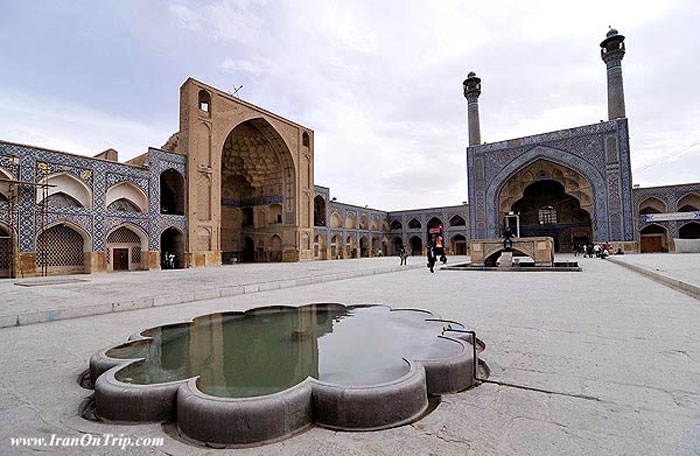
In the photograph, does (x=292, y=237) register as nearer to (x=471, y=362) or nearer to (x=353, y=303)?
(x=353, y=303)

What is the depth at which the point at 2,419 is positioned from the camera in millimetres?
1631

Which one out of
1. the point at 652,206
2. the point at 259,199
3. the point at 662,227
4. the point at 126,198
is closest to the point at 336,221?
the point at 259,199

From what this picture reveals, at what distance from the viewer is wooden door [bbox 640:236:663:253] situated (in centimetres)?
2312

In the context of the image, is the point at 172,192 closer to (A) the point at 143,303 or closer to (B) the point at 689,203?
(A) the point at 143,303

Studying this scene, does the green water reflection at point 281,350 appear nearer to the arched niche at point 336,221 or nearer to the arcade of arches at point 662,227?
the arched niche at point 336,221

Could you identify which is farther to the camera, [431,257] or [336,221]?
[336,221]

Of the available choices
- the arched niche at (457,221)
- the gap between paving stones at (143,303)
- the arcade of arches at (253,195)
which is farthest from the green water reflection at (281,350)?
the arched niche at (457,221)

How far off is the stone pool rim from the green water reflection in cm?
23

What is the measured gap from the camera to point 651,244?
23500 millimetres

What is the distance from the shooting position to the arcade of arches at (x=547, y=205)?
72.9 ft

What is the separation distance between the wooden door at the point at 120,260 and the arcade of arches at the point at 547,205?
19.7 m

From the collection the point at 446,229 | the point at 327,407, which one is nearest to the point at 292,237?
the point at 446,229

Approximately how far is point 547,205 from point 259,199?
20302 millimetres

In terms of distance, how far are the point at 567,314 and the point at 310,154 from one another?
1864cm
